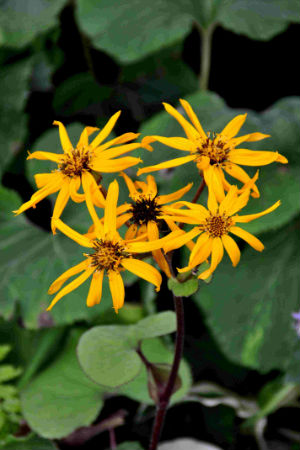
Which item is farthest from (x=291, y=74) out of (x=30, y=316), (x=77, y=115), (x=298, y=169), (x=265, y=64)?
(x=30, y=316)

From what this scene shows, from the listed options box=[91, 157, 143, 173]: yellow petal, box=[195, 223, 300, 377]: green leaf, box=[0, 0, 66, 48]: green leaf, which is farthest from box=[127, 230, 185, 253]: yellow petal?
box=[0, 0, 66, 48]: green leaf

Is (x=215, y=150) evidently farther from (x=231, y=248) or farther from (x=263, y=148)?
(x=263, y=148)

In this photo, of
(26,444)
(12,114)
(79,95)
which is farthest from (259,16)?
(26,444)

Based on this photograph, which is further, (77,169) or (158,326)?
(158,326)

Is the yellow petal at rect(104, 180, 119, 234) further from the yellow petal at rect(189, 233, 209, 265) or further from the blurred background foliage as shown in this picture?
the blurred background foliage

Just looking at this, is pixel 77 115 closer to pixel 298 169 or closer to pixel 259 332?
pixel 298 169
